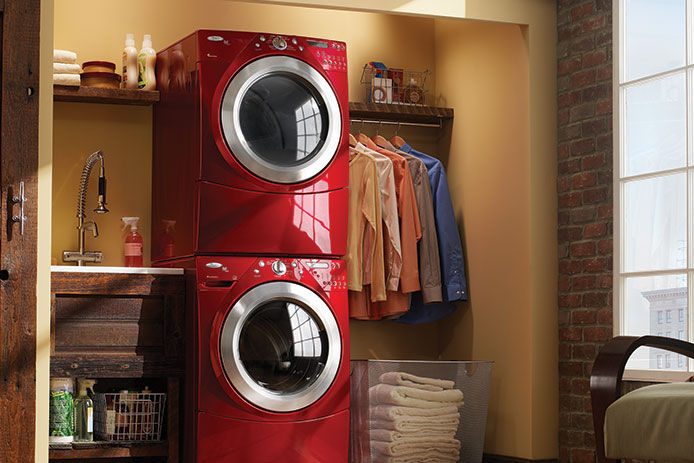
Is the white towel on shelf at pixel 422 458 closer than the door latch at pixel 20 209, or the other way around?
the door latch at pixel 20 209

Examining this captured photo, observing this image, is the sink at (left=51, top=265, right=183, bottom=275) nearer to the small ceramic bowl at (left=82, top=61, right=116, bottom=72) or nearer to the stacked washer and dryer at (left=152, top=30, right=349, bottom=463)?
the stacked washer and dryer at (left=152, top=30, right=349, bottom=463)

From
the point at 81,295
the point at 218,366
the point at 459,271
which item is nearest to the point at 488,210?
the point at 459,271

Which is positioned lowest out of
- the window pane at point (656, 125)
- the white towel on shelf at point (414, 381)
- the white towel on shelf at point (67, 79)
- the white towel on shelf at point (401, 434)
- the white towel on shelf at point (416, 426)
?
the white towel on shelf at point (401, 434)

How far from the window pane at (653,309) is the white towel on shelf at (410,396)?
2.45 feet

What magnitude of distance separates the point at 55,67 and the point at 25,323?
48.4 inches

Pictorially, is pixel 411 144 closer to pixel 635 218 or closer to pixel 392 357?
pixel 392 357

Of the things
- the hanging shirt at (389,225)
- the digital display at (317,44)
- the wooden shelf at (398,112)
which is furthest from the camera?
the wooden shelf at (398,112)

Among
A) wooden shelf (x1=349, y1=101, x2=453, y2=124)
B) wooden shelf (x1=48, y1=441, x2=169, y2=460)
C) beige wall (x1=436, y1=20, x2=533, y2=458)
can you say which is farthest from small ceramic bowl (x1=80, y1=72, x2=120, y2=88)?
beige wall (x1=436, y1=20, x2=533, y2=458)

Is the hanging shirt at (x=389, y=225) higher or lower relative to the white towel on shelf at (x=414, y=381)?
higher

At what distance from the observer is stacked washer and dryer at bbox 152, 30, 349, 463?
3.67 metres

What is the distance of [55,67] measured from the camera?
4.07m

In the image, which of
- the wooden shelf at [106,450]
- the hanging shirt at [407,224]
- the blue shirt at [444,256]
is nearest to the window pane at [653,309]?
the blue shirt at [444,256]

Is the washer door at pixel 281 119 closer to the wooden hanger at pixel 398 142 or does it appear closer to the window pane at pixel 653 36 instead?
the wooden hanger at pixel 398 142

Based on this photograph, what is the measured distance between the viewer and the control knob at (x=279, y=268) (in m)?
A: 3.78
